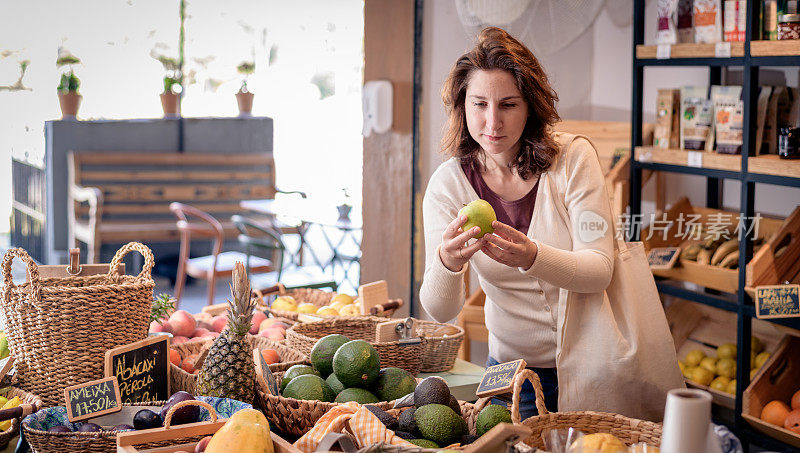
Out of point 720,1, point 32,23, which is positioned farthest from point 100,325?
point 32,23

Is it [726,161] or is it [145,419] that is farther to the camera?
[726,161]

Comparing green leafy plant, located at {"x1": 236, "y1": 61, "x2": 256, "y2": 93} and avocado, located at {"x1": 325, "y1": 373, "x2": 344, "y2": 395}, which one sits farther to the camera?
green leafy plant, located at {"x1": 236, "y1": 61, "x2": 256, "y2": 93}

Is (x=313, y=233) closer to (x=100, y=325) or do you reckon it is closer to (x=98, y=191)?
(x=98, y=191)

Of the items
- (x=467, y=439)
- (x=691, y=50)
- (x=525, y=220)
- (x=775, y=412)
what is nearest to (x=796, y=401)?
(x=775, y=412)

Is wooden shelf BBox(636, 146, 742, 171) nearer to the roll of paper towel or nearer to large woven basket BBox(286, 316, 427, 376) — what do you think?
large woven basket BBox(286, 316, 427, 376)

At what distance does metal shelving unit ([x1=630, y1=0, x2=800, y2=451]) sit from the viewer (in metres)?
2.92

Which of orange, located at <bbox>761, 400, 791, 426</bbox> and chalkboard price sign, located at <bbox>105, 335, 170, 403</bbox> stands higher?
chalkboard price sign, located at <bbox>105, 335, 170, 403</bbox>

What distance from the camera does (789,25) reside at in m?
2.85

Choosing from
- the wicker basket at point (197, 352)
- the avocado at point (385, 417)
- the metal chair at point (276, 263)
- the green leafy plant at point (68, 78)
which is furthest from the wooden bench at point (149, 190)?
the avocado at point (385, 417)

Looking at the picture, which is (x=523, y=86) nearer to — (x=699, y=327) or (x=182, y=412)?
(x=182, y=412)

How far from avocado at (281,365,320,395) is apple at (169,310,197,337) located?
636 millimetres

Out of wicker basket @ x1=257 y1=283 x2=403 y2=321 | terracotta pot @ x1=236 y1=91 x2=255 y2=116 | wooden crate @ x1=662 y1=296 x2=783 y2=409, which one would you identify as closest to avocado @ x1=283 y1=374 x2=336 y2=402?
wicker basket @ x1=257 y1=283 x2=403 y2=321

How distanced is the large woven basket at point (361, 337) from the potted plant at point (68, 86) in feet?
17.2

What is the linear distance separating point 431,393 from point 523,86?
0.74m
